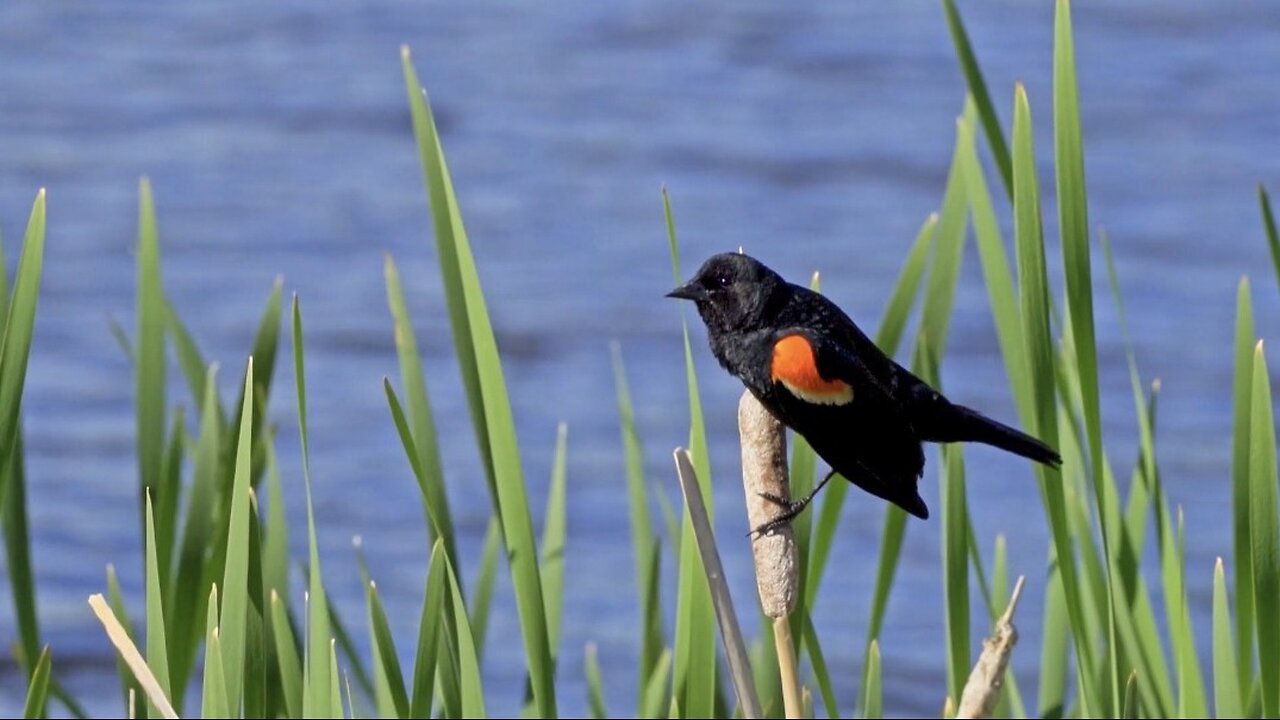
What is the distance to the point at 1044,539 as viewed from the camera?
16.6 ft

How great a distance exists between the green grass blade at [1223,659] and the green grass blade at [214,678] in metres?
1.04

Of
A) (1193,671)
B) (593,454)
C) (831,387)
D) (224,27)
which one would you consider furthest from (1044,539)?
(224,27)

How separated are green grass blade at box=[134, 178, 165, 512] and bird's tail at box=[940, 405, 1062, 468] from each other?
106 cm

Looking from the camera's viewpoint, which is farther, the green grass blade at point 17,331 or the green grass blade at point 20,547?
the green grass blade at point 20,547

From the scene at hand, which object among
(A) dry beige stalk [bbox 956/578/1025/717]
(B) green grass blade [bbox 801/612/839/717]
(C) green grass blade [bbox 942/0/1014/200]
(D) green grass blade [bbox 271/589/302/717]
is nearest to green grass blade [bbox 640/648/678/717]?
(B) green grass blade [bbox 801/612/839/717]

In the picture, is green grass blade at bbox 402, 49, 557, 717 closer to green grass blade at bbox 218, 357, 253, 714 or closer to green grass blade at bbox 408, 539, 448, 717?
green grass blade at bbox 408, 539, 448, 717

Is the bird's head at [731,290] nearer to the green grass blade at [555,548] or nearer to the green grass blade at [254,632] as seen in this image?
the green grass blade at [254,632]

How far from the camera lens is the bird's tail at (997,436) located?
1900 mm

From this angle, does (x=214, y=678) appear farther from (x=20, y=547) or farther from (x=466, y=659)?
(x=20, y=547)

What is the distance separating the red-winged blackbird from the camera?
1914mm

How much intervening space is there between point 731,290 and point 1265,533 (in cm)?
62

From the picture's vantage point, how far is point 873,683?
2.39 m

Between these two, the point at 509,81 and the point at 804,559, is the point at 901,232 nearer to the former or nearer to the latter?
the point at 509,81

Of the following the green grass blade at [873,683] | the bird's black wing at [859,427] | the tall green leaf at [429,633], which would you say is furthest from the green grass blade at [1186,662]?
the tall green leaf at [429,633]
